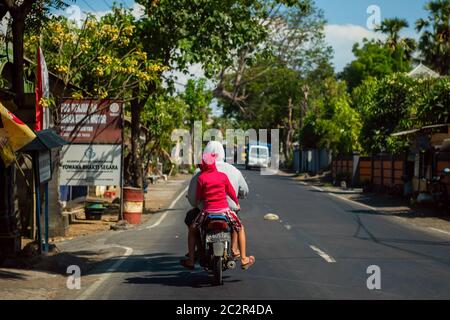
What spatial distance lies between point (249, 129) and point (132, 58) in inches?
2600

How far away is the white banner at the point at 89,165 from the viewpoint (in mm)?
22453

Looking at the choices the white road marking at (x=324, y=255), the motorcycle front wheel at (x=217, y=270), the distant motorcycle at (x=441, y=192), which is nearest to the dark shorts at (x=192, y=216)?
the motorcycle front wheel at (x=217, y=270)

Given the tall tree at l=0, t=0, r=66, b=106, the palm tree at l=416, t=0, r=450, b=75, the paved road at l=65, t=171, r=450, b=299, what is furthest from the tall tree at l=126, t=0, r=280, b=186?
the palm tree at l=416, t=0, r=450, b=75

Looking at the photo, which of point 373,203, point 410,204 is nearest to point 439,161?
point 410,204

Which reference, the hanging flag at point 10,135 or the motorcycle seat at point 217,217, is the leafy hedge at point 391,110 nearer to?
the motorcycle seat at point 217,217

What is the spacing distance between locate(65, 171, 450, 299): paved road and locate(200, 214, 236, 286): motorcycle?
0.96ft

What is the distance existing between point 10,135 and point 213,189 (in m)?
3.08

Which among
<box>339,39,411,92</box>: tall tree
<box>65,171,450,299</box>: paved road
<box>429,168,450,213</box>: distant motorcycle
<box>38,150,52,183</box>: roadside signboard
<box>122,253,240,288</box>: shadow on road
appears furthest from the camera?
<box>339,39,411,92</box>: tall tree

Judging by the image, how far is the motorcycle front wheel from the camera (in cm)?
983

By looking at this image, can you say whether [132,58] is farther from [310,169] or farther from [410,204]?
[310,169]

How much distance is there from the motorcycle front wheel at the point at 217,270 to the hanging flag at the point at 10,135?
3.28m

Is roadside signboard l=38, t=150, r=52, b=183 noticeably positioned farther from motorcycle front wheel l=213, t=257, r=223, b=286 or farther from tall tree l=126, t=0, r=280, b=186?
tall tree l=126, t=0, r=280, b=186

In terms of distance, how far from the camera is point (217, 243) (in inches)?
380

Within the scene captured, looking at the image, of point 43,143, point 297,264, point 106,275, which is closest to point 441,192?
point 297,264
